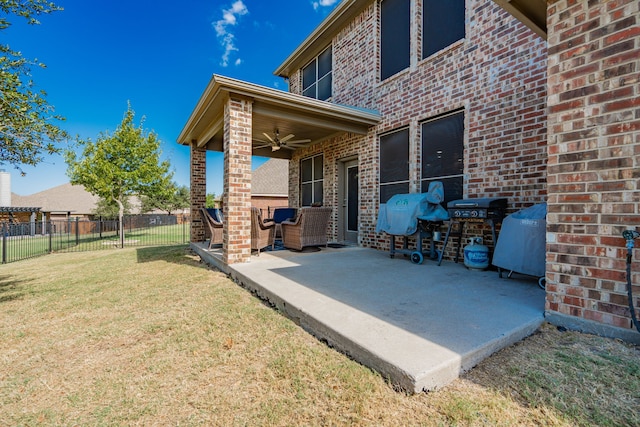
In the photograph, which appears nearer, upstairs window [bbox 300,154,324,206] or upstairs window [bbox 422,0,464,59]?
upstairs window [bbox 422,0,464,59]

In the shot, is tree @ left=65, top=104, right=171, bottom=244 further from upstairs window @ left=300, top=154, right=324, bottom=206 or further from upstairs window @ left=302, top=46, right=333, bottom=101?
upstairs window @ left=302, top=46, right=333, bottom=101

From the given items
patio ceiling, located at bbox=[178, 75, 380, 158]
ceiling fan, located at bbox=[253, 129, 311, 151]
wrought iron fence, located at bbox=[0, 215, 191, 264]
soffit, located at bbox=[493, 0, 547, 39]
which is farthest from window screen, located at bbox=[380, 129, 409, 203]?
wrought iron fence, located at bbox=[0, 215, 191, 264]

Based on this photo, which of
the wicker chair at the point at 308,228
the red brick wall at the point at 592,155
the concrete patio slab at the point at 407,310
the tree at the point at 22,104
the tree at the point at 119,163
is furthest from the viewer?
the tree at the point at 119,163

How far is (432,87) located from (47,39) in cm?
1151

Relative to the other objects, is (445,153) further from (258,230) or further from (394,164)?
(258,230)

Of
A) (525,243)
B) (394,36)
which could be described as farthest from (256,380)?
(394,36)

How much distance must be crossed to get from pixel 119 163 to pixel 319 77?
9.38 metres

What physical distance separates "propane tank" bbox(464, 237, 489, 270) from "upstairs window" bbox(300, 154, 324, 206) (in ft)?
15.7

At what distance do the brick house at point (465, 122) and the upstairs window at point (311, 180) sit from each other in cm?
6

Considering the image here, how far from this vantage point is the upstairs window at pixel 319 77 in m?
8.44

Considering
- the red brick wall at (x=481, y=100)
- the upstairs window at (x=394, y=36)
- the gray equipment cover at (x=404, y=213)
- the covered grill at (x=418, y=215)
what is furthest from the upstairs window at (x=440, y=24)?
the gray equipment cover at (x=404, y=213)

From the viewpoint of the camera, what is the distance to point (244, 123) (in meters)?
4.98

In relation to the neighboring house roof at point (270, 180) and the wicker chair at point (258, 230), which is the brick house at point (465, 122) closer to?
the wicker chair at point (258, 230)

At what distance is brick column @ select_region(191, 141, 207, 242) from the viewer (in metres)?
8.17
